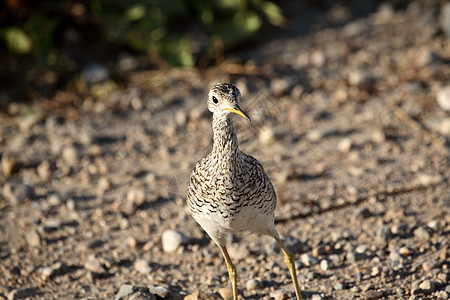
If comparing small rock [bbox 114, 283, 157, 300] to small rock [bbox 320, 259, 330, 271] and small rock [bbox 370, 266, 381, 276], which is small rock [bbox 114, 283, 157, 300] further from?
small rock [bbox 370, 266, 381, 276]

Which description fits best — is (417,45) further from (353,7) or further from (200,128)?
(200,128)

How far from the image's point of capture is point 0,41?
7180mm

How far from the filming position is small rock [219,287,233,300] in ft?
13.6

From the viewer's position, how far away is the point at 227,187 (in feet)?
11.5

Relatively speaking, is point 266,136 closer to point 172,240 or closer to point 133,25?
point 172,240

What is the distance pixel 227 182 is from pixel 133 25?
4.04 metres

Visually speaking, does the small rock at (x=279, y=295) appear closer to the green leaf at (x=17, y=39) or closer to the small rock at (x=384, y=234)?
Result: the small rock at (x=384, y=234)

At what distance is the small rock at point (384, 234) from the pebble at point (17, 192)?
306cm

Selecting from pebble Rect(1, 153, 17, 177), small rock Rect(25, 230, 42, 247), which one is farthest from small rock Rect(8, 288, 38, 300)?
pebble Rect(1, 153, 17, 177)

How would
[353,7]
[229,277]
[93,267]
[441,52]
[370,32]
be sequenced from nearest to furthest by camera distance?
[229,277]
[93,267]
[441,52]
[370,32]
[353,7]

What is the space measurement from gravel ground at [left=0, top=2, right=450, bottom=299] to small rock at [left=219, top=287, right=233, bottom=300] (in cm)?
1

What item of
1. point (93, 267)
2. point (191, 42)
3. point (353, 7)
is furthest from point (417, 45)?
point (93, 267)

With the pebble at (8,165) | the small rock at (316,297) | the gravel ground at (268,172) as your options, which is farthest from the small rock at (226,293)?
the pebble at (8,165)

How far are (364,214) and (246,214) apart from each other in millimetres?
1557
